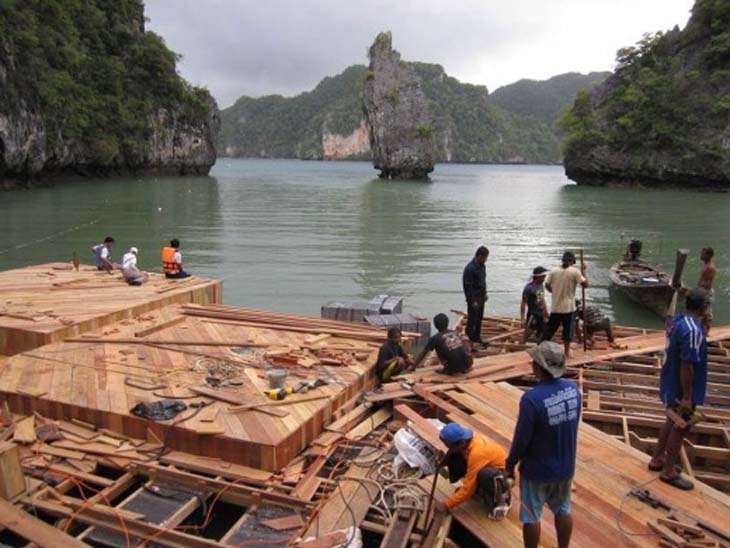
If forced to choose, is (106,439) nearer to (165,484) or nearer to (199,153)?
(165,484)

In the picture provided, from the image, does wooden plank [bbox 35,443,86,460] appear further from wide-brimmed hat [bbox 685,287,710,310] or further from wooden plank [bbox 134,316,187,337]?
wide-brimmed hat [bbox 685,287,710,310]

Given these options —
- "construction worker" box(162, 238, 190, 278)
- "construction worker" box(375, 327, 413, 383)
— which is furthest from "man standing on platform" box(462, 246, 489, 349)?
"construction worker" box(162, 238, 190, 278)

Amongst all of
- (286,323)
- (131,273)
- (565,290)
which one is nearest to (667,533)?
(565,290)

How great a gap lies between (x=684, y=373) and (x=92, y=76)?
7280 centimetres

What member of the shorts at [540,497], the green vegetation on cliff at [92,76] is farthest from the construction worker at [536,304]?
the green vegetation on cliff at [92,76]

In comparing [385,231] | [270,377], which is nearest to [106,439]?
[270,377]

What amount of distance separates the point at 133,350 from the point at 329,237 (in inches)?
850

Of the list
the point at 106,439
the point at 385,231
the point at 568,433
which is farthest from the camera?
the point at 385,231

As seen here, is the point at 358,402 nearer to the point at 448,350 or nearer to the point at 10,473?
the point at 448,350

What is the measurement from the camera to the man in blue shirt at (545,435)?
4.05m

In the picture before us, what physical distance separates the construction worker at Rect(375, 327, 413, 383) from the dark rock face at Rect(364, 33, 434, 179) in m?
81.4

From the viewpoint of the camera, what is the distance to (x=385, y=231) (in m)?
32.5

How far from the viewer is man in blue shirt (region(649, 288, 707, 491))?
A: 510cm

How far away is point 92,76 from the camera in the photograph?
65500 millimetres
